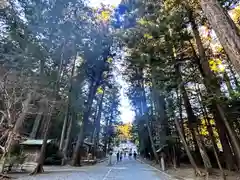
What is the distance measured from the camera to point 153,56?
565 inches

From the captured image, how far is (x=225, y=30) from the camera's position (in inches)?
205

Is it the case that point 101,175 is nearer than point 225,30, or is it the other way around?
point 225,30

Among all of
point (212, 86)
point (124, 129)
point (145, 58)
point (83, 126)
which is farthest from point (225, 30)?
point (124, 129)

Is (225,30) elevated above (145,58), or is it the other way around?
(145,58)

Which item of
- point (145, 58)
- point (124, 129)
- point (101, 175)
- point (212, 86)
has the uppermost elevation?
point (124, 129)

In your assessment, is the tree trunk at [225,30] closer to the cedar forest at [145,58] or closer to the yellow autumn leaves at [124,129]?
the cedar forest at [145,58]

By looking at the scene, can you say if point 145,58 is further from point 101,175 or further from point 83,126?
point 83,126

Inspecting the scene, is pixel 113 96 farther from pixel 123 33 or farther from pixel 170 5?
pixel 170 5

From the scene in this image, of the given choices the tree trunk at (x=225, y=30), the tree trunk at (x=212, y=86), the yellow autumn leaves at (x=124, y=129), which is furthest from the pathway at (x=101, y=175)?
the yellow autumn leaves at (x=124, y=129)

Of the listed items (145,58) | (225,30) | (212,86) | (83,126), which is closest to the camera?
(225,30)

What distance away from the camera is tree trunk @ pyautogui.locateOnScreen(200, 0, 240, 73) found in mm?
4789

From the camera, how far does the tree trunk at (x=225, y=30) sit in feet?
15.7

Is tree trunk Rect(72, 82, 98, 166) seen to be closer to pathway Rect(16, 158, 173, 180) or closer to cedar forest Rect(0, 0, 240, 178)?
cedar forest Rect(0, 0, 240, 178)

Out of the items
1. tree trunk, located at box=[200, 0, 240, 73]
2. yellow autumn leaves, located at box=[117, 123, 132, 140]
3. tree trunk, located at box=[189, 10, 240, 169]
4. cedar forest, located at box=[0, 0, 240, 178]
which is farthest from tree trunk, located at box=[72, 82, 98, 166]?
yellow autumn leaves, located at box=[117, 123, 132, 140]
